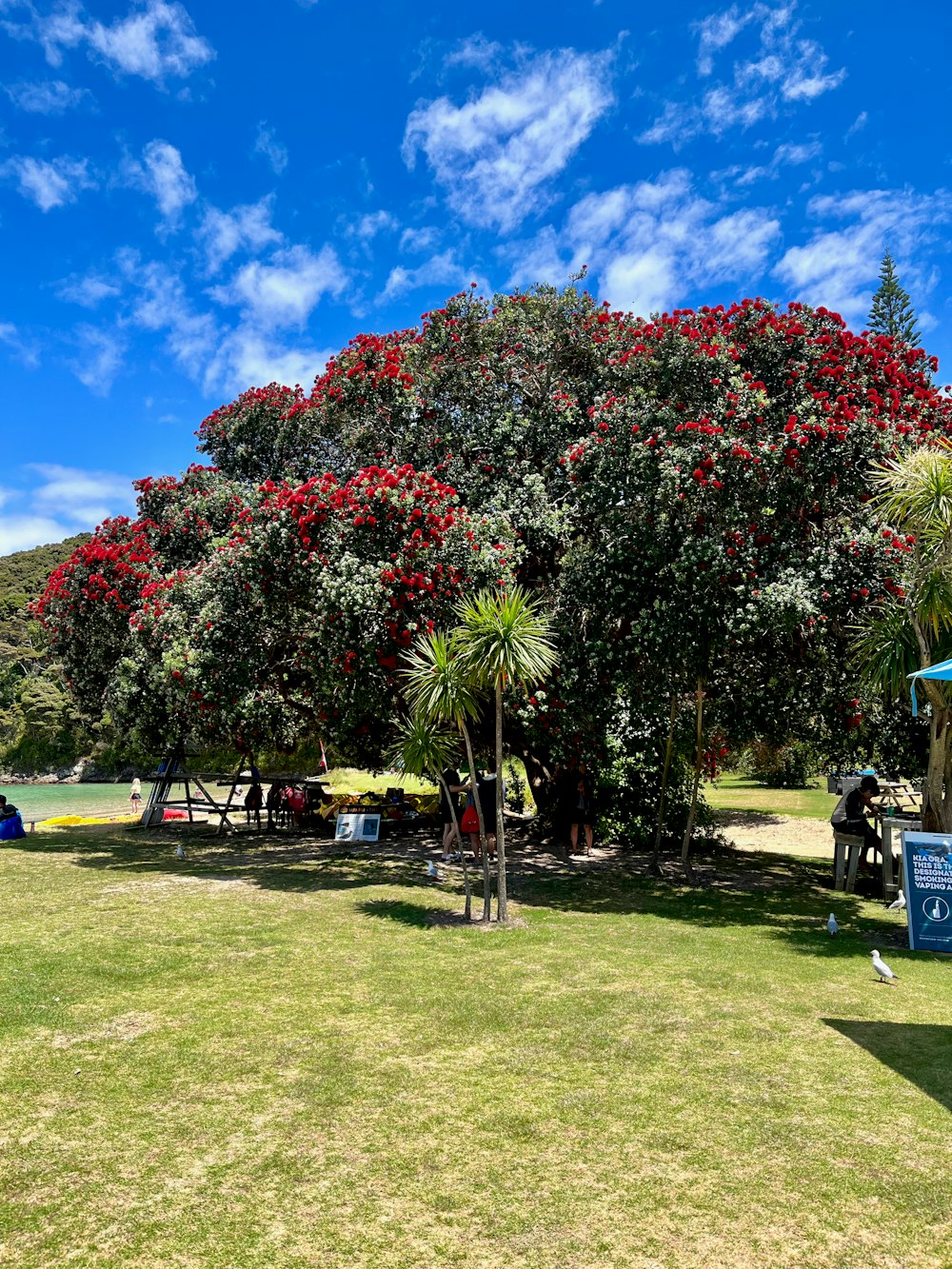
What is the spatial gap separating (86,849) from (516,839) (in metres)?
8.51

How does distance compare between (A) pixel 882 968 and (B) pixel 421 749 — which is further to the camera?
(B) pixel 421 749

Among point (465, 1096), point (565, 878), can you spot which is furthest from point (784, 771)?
point (465, 1096)

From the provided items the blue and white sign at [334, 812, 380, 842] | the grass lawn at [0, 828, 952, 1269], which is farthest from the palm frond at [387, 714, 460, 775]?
the blue and white sign at [334, 812, 380, 842]

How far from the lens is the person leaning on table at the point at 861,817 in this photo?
12469 millimetres

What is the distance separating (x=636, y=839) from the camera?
1734 centimetres

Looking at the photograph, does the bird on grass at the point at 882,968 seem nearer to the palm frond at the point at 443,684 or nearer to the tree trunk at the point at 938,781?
the tree trunk at the point at 938,781

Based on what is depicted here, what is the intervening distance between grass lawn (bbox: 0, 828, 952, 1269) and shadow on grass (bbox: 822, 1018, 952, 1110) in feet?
0.08

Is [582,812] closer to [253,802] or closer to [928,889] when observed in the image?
[928,889]

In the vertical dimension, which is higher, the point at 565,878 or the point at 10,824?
the point at 10,824

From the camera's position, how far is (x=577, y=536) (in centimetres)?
1591

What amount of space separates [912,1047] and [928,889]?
11.0 feet

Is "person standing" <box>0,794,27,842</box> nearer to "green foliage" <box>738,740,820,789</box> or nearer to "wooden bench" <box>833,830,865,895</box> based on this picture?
"wooden bench" <box>833,830,865,895</box>

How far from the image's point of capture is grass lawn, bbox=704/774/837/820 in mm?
25906

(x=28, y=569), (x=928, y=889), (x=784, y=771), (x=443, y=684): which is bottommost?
(x=928, y=889)
